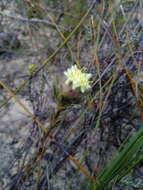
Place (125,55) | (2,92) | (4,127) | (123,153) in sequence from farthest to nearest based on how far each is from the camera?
(2,92) → (4,127) → (125,55) → (123,153)

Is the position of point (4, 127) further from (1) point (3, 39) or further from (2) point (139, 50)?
(2) point (139, 50)

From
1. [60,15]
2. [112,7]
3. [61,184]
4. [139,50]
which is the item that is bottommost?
[61,184]

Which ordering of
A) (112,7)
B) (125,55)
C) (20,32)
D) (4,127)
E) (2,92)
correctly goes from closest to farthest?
(125,55) → (112,7) → (4,127) → (2,92) → (20,32)

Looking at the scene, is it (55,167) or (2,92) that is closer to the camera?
(55,167)

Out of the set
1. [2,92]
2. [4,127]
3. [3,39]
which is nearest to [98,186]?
[4,127]

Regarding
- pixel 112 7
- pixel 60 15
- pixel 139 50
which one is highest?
pixel 60 15

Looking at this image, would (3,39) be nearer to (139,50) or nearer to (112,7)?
(112,7)

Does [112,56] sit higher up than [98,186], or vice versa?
[112,56]

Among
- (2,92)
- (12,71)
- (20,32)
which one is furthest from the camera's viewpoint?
(20,32)

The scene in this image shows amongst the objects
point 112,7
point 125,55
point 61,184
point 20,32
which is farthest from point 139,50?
point 20,32
